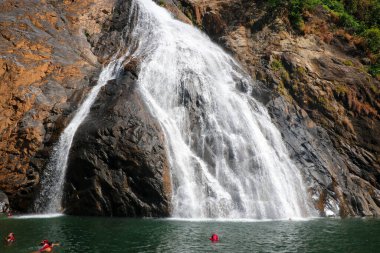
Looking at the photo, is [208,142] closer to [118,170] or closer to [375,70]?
[118,170]

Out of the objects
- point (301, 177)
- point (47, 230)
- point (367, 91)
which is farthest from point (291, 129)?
point (47, 230)

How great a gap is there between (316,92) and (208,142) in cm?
1611

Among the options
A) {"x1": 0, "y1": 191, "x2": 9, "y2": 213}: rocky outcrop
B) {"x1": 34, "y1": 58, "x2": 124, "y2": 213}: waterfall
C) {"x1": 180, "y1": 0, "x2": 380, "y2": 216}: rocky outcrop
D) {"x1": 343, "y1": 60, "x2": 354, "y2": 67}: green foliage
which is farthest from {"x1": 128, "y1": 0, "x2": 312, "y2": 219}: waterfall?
{"x1": 343, "y1": 60, "x2": 354, "y2": 67}: green foliage

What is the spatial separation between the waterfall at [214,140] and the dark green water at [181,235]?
2900 millimetres

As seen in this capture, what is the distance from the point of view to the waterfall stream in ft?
84.3

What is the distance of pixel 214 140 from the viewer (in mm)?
28766

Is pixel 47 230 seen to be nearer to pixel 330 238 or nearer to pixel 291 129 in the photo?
pixel 330 238

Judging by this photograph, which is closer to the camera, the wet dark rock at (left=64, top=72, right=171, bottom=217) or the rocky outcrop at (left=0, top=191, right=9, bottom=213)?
the wet dark rock at (left=64, top=72, right=171, bottom=217)

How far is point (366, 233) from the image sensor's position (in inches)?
850

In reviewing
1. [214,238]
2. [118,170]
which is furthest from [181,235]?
[118,170]

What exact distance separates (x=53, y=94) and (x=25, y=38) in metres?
6.74

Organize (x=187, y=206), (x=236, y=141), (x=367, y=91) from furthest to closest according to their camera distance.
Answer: (x=367, y=91) → (x=236, y=141) → (x=187, y=206)

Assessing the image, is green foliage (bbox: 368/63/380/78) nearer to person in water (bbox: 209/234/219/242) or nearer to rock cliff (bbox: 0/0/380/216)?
rock cliff (bbox: 0/0/380/216)

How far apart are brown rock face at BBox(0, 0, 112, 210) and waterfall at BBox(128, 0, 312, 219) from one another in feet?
19.9
